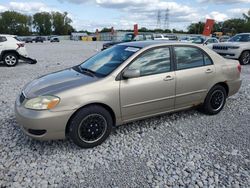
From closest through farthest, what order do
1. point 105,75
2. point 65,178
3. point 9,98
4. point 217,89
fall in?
point 65,178 < point 105,75 < point 217,89 < point 9,98

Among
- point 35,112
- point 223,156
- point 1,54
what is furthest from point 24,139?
point 1,54

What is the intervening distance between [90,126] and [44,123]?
65cm

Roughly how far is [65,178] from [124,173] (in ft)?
2.37

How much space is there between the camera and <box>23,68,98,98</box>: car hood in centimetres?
342

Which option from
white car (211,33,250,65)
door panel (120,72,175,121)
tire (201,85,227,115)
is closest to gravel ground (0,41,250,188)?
tire (201,85,227,115)

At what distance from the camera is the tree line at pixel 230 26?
86100 millimetres

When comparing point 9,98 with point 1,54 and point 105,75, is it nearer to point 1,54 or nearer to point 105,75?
point 105,75

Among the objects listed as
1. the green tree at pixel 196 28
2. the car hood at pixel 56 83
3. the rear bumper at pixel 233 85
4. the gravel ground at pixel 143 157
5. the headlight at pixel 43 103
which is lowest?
the gravel ground at pixel 143 157

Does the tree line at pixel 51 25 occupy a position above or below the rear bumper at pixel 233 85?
above

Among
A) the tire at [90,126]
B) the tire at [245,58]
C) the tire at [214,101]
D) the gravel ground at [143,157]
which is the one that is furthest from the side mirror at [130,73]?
the tire at [245,58]

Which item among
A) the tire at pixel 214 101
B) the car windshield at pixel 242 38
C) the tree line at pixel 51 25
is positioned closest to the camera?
the tire at pixel 214 101

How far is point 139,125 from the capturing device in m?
4.34

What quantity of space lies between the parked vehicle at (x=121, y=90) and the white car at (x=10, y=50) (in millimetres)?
8794

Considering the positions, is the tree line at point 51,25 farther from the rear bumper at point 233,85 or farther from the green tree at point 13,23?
the rear bumper at point 233,85
